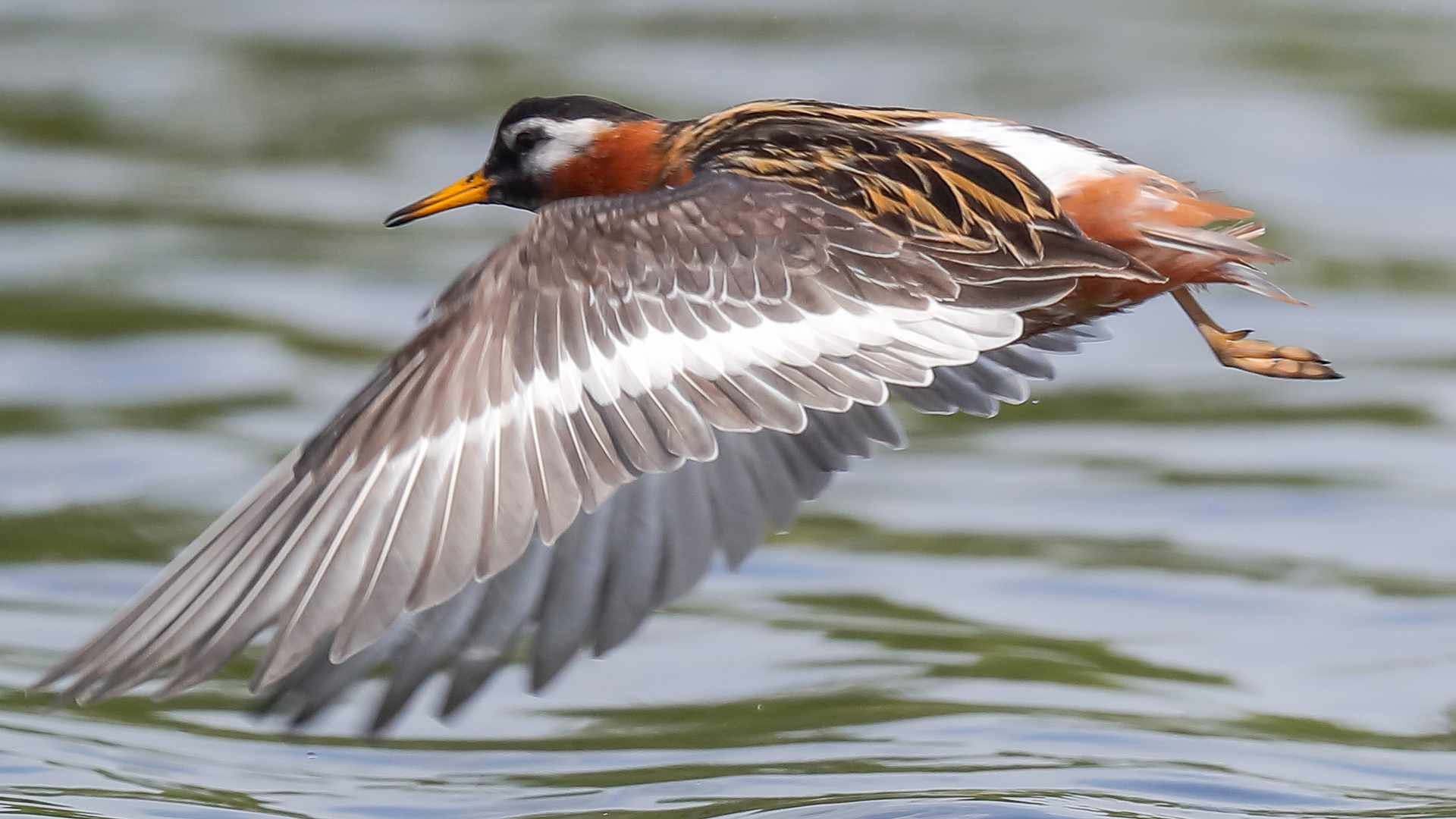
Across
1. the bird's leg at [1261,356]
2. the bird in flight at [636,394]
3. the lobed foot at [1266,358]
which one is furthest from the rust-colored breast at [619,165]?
the lobed foot at [1266,358]

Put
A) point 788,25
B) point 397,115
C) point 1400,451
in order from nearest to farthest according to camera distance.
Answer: point 1400,451, point 397,115, point 788,25

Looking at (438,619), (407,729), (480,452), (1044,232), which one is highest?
(1044,232)

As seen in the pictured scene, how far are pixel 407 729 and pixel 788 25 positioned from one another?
8.78 m

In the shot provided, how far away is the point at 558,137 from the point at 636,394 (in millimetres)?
1300

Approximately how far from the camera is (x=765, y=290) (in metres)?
5.20

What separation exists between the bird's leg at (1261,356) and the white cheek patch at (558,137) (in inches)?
56.5

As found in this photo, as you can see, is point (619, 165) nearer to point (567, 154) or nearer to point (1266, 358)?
point (567, 154)

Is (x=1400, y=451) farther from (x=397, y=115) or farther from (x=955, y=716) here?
(x=397, y=115)

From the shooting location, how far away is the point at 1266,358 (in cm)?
593

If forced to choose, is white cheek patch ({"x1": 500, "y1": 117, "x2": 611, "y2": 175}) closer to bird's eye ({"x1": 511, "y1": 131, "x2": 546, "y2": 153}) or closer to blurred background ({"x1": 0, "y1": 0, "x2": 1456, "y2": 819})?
bird's eye ({"x1": 511, "y1": 131, "x2": 546, "y2": 153})

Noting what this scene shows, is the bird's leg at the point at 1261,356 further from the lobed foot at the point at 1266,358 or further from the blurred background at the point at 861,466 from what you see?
the blurred background at the point at 861,466

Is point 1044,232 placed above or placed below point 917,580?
above

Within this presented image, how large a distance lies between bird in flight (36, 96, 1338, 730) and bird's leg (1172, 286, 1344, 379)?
13.2 inches

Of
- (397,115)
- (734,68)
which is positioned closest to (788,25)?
(734,68)
